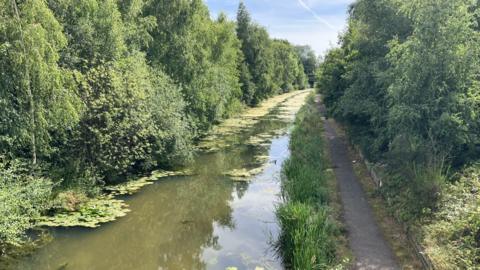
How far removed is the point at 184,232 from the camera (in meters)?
12.1

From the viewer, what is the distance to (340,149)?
21500 mm

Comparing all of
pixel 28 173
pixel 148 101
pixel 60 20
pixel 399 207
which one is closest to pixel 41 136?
pixel 28 173

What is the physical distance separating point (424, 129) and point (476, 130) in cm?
138

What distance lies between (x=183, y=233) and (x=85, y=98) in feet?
20.8

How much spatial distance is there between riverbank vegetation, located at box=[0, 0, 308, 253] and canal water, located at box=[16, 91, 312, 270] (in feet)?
4.64

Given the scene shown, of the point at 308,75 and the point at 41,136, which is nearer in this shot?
the point at 41,136

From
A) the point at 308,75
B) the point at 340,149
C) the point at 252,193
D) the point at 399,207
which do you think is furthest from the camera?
the point at 308,75

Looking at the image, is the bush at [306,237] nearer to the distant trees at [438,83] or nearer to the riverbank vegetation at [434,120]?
the riverbank vegetation at [434,120]

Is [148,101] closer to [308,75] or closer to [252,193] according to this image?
[252,193]

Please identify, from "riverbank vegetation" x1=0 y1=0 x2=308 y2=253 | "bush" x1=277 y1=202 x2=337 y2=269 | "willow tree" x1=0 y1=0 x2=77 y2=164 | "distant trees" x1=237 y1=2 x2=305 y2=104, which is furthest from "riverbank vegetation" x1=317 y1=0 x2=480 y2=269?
"distant trees" x1=237 y1=2 x2=305 y2=104

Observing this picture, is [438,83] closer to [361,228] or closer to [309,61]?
[361,228]

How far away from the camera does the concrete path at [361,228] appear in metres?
9.05

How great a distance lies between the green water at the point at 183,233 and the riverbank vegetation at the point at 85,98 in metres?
1.46

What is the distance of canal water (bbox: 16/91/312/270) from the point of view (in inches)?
402
